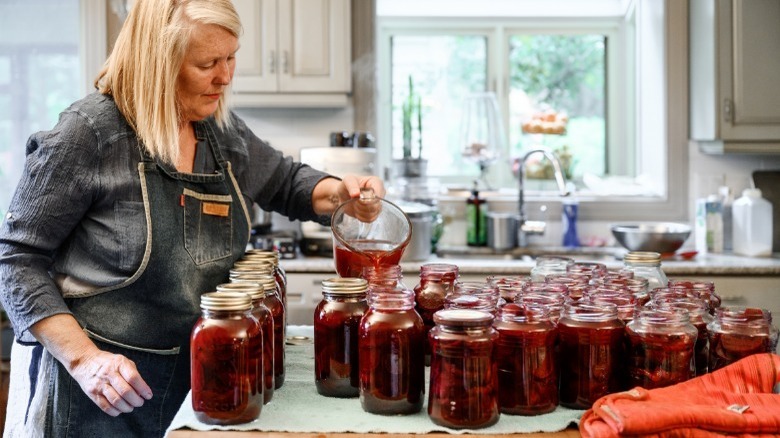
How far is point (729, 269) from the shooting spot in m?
3.50

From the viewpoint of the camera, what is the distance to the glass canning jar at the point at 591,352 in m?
1.43

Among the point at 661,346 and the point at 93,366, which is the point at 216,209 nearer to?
the point at 93,366

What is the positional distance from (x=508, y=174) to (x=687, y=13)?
46.6 inches

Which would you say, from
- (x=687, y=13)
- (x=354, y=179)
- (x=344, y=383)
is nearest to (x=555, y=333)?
(x=344, y=383)

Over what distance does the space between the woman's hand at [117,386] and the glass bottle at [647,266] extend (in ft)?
3.38

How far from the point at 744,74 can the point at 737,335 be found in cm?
249

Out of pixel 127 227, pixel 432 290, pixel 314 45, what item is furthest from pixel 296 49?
pixel 432 290

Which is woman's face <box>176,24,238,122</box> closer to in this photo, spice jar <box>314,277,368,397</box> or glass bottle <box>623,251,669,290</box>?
spice jar <box>314,277,368,397</box>

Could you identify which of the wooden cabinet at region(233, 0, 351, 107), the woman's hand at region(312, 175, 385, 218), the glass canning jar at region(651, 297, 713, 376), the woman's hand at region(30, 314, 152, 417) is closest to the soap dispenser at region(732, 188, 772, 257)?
the wooden cabinet at region(233, 0, 351, 107)

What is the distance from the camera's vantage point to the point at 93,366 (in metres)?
1.58

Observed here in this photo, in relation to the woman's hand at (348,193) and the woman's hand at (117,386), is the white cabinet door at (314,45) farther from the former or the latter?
the woman's hand at (117,386)

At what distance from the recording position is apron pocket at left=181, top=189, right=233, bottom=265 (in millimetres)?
1824

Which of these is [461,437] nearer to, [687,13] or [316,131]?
[316,131]

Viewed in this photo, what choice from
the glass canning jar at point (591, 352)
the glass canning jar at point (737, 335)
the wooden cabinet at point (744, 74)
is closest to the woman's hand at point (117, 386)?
the glass canning jar at point (591, 352)
